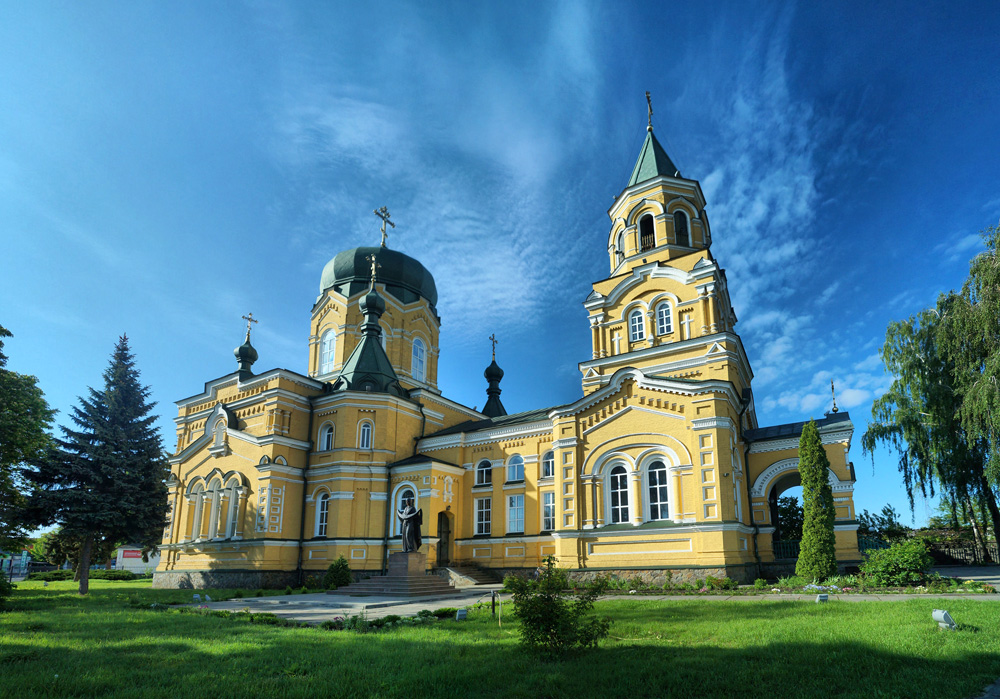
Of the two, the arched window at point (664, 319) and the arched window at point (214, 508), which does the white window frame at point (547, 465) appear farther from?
the arched window at point (214, 508)

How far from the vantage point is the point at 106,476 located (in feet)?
71.5

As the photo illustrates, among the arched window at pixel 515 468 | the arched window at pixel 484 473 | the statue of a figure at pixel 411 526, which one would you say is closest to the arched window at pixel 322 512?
the arched window at pixel 484 473

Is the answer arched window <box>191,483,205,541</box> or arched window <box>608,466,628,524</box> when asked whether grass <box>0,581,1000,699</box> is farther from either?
arched window <box>191,483,205,541</box>

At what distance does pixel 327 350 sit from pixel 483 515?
40.1 ft

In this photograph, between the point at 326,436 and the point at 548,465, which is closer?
the point at 548,465

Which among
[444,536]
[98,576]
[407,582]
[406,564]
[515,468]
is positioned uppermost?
[515,468]

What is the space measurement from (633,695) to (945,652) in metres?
3.66

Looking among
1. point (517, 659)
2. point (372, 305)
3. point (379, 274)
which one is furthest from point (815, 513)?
point (379, 274)

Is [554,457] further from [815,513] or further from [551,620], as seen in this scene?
[551,620]

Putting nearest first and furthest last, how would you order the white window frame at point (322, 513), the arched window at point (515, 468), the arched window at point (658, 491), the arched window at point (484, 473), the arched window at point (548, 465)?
the arched window at point (658, 491) → the arched window at point (548, 465) → the arched window at point (515, 468) → the arched window at point (484, 473) → the white window frame at point (322, 513)

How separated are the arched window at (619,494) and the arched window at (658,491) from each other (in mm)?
786

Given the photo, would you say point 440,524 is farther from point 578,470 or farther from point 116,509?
point 116,509

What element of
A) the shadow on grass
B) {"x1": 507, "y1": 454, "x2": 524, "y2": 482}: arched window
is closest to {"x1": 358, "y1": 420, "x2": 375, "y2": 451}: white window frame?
{"x1": 507, "y1": 454, "x2": 524, "y2": 482}: arched window

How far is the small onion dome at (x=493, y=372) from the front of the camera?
1278 inches
